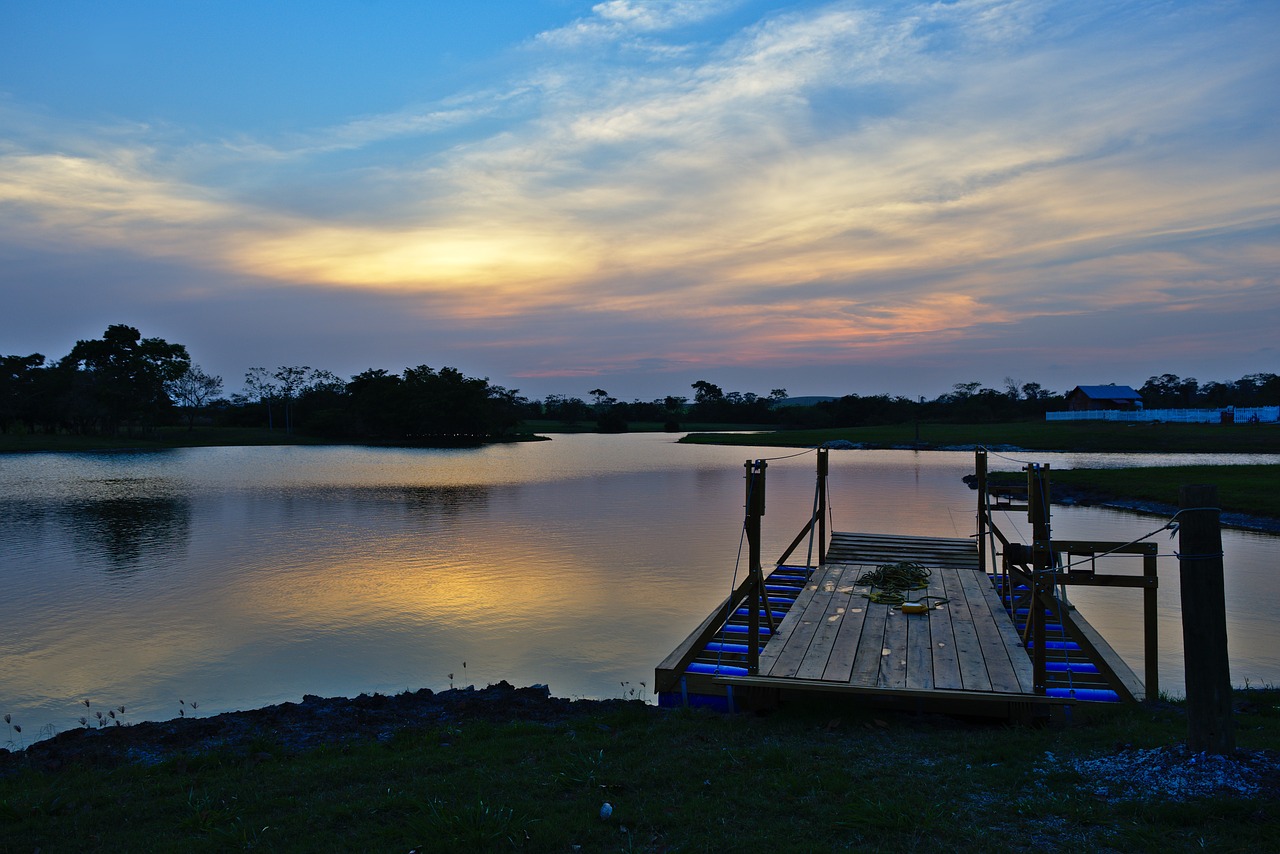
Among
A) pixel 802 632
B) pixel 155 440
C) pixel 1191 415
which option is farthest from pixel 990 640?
pixel 1191 415

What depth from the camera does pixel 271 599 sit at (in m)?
15.3

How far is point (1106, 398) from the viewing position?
113500 millimetres

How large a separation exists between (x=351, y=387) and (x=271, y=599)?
108 metres

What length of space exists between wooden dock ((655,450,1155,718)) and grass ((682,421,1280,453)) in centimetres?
5725

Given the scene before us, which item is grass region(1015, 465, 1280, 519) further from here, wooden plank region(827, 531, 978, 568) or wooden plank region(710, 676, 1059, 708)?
wooden plank region(710, 676, 1059, 708)

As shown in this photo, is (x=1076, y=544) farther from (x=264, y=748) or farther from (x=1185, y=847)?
(x=264, y=748)

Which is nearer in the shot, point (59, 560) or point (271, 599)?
point (271, 599)

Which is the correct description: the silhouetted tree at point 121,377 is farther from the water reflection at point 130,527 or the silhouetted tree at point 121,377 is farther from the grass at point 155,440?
the water reflection at point 130,527

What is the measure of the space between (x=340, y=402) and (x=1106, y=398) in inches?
4548

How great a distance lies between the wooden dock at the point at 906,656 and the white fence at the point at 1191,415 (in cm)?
9482

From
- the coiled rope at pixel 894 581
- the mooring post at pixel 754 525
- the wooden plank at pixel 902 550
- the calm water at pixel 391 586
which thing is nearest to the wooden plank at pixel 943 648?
the coiled rope at pixel 894 581

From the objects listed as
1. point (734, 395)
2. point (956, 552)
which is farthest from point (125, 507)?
point (734, 395)

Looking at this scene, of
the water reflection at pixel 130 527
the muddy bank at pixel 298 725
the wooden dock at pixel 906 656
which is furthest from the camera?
the water reflection at pixel 130 527

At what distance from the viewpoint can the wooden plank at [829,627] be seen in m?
8.22
